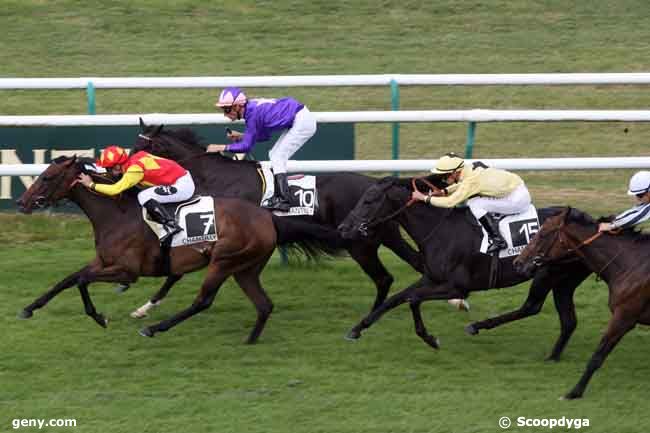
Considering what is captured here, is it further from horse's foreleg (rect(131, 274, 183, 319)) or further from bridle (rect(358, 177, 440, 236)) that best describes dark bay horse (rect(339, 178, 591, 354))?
horse's foreleg (rect(131, 274, 183, 319))

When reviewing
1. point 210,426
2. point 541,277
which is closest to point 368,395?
point 210,426

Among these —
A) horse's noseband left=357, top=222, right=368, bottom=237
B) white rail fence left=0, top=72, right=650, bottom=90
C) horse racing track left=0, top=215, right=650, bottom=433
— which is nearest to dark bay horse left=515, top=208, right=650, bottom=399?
horse racing track left=0, top=215, right=650, bottom=433

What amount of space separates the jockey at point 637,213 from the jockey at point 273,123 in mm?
2349

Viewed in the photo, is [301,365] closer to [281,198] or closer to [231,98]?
[281,198]

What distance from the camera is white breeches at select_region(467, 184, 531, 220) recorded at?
839cm

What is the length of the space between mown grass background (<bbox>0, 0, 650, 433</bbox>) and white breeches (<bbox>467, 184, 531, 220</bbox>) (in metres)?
0.85

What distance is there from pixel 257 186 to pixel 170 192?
0.85 meters

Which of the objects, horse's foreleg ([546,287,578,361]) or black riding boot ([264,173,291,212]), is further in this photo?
black riding boot ([264,173,291,212])

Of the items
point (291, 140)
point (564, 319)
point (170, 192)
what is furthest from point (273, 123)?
point (564, 319)

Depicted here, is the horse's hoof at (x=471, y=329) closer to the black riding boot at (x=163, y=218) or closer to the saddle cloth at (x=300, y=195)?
the saddle cloth at (x=300, y=195)

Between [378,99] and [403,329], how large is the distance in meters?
6.65

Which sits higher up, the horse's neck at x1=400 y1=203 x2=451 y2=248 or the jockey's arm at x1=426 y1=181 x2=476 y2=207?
the jockey's arm at x1=426 y1=181 x2=476 y2=207

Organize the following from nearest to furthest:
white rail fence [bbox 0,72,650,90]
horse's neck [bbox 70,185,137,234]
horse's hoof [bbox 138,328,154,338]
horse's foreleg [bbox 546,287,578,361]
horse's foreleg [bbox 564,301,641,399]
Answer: horse's foreleg [bbox 564,301,641,399] < horse's foreleg [bbox 546,287,578,361] < horse's hoof [bbox 138,328,154,338] < horse's neck [bbox 70,185,137,234] < white rail fence [bbox 0,72,650,90]

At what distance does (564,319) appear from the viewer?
8289mm
